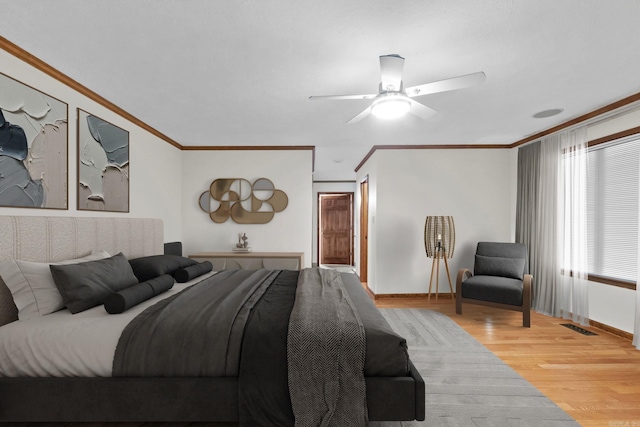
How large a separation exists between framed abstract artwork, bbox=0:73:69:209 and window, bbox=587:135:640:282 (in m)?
5.48

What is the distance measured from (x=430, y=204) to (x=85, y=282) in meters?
4.65

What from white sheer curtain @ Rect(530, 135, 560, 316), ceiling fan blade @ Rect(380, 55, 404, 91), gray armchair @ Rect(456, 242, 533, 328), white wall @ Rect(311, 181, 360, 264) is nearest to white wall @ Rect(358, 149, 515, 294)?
gray armchair @ Rect(456, 242, 533, 328)

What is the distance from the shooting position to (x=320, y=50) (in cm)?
230

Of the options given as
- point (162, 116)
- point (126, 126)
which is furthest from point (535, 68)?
point (126, 126)

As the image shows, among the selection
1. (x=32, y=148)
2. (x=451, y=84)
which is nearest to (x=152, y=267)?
(x=32, y=148)

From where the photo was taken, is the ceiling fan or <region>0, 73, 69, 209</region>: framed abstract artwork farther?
<region>0, 73, 69, 209</region>: framed abstract artwork

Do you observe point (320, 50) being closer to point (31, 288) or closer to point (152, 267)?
point (152, 267)

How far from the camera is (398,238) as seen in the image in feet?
17.4

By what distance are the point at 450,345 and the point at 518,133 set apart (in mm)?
3177

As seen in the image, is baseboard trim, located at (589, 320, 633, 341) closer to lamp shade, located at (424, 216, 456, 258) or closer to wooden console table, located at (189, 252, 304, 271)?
lamp shade, located at (424, 216, 456, 258)

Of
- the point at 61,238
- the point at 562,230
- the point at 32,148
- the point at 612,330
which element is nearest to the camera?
the point at 32,148

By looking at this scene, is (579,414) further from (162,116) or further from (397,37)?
(162,116)

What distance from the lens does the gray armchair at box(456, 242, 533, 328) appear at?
12.9 ft

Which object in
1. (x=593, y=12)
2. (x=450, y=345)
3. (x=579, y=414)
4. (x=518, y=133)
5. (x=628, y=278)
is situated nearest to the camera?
(x=593, y=12)
